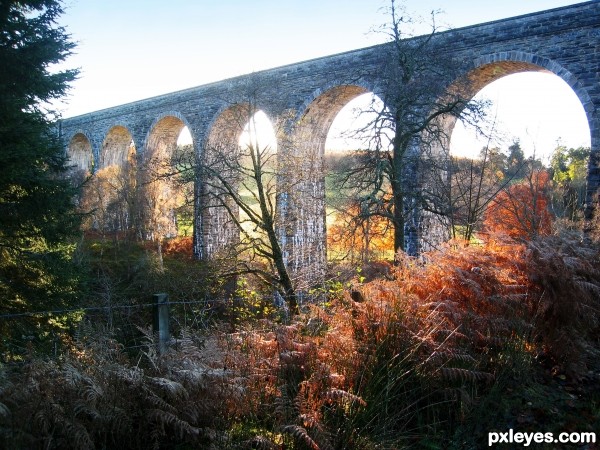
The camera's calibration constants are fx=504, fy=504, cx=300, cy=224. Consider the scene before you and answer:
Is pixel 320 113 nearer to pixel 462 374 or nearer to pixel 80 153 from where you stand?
→ pixel 462 374

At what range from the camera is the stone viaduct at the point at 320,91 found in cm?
949

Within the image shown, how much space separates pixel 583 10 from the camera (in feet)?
30.8

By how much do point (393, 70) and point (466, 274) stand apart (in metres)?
6.67

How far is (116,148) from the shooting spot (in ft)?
76.3

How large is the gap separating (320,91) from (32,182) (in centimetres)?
740

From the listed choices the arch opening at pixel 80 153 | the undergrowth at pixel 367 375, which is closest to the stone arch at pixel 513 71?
the undergrowth at pixel 367 375

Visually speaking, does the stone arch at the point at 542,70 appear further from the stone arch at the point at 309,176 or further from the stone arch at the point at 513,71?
the stone arch at the point at 309,176

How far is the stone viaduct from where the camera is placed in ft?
31.1

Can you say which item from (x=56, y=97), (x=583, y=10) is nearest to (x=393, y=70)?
(x=583, y=10)

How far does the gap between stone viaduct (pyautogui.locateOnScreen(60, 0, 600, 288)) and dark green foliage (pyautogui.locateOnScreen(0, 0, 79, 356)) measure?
3.02 metres

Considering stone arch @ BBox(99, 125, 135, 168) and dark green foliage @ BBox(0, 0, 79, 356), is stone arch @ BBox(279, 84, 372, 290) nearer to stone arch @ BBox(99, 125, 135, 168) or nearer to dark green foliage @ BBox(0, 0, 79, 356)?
dark green foliage @ BBox(0, 0, 79, 356)

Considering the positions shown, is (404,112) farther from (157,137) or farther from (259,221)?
(157,137)

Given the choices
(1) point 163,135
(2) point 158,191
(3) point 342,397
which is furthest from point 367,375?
(1) point 163,135

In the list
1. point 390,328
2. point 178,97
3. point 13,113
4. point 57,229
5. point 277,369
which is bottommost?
point 277,369
